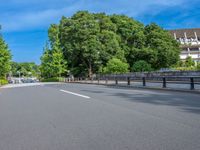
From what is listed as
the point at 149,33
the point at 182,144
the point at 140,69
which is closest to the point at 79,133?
the point at 182,144

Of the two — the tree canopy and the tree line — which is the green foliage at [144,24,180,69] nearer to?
the tree line

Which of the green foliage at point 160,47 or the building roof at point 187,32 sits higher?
the building roof at point 187,32

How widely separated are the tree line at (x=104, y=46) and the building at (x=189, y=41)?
50585 millimetres

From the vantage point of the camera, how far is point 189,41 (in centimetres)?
14188

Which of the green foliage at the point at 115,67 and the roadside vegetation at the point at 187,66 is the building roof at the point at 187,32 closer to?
the roadside vegetation at the point at 187,66

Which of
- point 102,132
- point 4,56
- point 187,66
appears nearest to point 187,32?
point 187,66

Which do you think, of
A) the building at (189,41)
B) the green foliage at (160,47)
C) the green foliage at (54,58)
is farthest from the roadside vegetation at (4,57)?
the building at (189,41)

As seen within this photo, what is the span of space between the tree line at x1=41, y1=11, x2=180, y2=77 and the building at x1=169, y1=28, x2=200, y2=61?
50.6 m

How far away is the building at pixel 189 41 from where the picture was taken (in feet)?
427

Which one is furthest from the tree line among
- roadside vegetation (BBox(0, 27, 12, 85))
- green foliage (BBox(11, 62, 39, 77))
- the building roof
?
green foliage (BBox(11, 62, 39, 77))

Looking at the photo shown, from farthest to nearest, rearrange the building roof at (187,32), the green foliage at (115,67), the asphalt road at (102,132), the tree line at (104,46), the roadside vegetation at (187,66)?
the building roof at (187,32)
the tree line at (104,46)
the green foliage at (115,67)
the roadside vegetation at (187,66)
the asphalt road at (102,132)

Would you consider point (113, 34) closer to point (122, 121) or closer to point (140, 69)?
point (140, 69)

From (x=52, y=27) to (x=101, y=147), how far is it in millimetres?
76101

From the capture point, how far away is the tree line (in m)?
68.0
